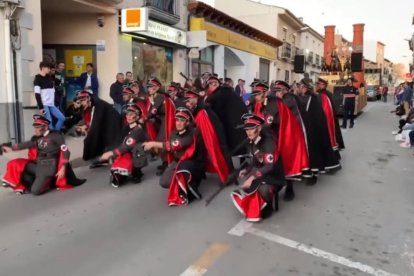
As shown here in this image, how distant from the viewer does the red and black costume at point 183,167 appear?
5949 mm

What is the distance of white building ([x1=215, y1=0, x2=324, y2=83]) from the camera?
111 ft

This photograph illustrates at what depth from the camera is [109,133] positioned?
8.24 metres

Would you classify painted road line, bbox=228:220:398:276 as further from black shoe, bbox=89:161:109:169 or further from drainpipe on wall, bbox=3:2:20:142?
drainpipe on wall, bbox=3:2:20:142

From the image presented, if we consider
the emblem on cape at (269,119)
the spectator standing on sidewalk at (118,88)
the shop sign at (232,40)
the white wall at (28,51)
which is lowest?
the emblem on cape at (269,119)

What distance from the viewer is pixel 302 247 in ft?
14.8

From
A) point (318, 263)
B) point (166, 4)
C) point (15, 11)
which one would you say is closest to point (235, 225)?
point (318, 263)

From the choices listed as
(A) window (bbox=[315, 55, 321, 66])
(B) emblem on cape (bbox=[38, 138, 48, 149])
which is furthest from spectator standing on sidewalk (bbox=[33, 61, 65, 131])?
(A) window (bbox=[315, 55, 321, 66])

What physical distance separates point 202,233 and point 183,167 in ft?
4.05

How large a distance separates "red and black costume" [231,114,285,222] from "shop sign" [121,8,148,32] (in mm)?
9012

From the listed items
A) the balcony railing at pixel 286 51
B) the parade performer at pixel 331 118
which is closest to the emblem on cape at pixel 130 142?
the parade performer at pixel 331 118

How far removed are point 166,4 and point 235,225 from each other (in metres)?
13.2

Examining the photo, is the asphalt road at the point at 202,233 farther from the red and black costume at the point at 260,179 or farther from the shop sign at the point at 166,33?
the shop sign at the point at 166,33

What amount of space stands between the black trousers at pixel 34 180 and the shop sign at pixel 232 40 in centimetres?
1332

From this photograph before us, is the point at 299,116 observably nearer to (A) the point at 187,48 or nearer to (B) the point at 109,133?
(B) the point at 109,133
